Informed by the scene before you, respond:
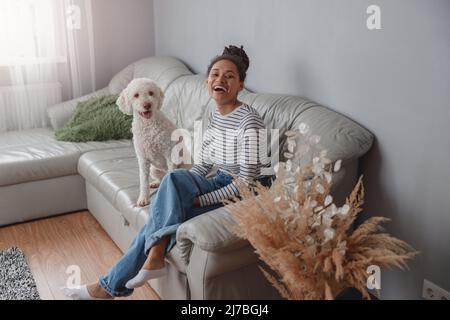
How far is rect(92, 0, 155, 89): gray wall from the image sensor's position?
3615 millimetres

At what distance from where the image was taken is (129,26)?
12.2 feet

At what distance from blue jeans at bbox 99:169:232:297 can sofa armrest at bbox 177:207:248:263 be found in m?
0.09

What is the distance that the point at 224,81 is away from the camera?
1925mm

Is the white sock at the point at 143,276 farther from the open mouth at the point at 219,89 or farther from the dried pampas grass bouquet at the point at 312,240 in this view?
the open mouth at the point at 219,89

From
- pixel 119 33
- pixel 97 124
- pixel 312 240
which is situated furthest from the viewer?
pixel 119 33

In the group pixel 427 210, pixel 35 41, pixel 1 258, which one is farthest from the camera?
pixel 35 41

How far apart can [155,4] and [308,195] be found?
2889 millimetres

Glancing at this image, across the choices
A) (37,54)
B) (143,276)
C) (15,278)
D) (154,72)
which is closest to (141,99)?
(143,276)

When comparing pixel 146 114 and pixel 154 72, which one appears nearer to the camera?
pixel 146 114

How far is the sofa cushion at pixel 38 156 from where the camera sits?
2.68m

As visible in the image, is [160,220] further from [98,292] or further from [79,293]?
[79,293]

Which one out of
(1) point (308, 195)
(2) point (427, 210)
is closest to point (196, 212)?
(1) point (308, 195)

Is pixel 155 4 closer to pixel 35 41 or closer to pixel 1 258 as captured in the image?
pixel 35 41

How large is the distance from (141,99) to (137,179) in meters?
0.49
